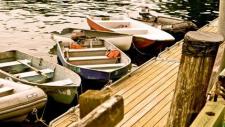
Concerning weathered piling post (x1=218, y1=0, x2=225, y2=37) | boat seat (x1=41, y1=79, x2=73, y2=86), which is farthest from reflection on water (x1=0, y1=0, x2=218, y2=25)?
weathered piling post (x1=218, y1=0, x2=225, y2=37)

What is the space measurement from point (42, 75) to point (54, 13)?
15832mm

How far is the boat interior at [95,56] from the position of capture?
1367 centimetres

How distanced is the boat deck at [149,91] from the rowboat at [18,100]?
7.28ft

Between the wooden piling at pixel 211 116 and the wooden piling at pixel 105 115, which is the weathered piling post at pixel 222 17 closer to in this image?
the wooden piling at pixel 211 116

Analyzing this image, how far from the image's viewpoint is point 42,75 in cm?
1226

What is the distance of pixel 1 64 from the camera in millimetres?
13062

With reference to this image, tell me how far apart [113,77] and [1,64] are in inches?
160

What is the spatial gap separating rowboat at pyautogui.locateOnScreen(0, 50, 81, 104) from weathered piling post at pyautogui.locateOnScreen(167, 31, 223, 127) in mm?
6928

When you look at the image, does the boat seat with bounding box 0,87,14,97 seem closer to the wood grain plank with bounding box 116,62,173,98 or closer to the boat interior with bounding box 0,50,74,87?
the boat interior with bounding box 0,50,74,87

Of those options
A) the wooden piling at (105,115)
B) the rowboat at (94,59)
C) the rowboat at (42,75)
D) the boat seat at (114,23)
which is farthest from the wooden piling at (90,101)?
the boat seat at (114,23)

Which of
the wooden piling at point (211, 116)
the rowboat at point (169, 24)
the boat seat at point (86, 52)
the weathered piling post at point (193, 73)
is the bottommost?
the boat seat at point (86, 52)

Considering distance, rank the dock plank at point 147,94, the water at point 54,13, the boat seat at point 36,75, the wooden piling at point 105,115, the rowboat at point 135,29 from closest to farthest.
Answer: the wooden piling at point 105,115
the dock plank at point 147,94
the boat seat at point 36,75
the rowboat at point 135,29
the water at point 54,13

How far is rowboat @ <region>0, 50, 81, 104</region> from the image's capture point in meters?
10.9

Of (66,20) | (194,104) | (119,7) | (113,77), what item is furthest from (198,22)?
→ (194,104)
